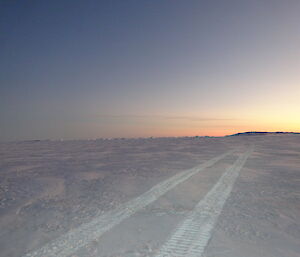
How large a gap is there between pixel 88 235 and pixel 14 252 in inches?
50.3

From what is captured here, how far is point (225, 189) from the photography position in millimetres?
8773

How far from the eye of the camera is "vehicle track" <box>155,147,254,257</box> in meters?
4.22

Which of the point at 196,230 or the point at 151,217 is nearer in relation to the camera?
the point at 196,230

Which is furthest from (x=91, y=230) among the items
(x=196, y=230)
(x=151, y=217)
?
(x=196, y=230)

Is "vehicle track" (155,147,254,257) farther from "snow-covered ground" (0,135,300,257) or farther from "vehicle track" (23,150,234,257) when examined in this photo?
"vehicle track" (23,150,234,257)

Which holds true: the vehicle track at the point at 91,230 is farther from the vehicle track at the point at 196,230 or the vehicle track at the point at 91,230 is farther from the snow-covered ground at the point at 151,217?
the vehicle track at the point at 196,230

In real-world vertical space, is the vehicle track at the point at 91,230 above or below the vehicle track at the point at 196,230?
below

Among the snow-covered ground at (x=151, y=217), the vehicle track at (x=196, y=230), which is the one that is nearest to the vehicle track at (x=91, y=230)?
the snow-covered ground at (x=151, y=217)

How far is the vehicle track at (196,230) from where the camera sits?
422 cm

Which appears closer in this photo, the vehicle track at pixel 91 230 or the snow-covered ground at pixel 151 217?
the vehicle track at pixel 91 230

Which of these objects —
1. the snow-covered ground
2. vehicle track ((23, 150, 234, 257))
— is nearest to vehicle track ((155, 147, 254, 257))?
the snow-covered ground

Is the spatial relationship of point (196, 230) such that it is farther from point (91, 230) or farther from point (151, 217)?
point (91, 230)

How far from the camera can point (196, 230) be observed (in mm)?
5090

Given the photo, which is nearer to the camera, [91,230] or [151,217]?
[91,230]
